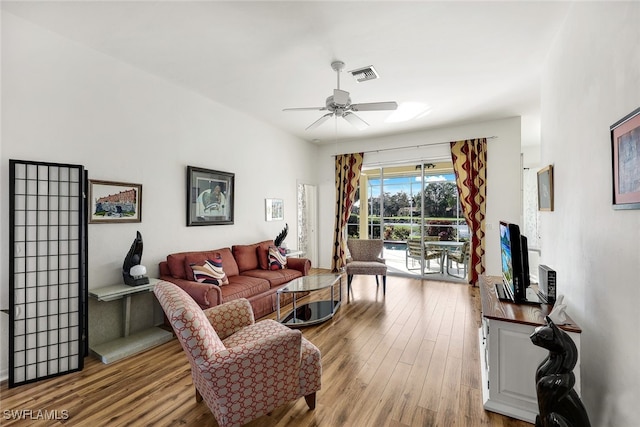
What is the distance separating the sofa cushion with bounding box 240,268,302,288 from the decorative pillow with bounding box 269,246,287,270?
11 cm

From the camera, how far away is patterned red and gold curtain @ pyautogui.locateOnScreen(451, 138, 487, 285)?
16.6 feet

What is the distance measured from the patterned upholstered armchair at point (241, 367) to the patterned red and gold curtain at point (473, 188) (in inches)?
168

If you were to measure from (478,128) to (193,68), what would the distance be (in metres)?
4.75

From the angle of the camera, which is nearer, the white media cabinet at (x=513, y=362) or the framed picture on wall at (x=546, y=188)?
the white media cabinet at (x=513, y=362)

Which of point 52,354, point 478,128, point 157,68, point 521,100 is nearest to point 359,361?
point 52,354

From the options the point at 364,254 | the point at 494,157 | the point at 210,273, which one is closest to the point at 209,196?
the point at 210,273

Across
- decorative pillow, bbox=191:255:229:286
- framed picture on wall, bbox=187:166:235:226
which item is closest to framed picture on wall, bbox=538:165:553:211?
decorative pillow, bbox=191:255:229:286

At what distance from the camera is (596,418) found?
1.66 m

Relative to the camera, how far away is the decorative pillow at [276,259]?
4.36 metres

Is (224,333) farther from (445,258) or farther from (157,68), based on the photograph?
(445,258)

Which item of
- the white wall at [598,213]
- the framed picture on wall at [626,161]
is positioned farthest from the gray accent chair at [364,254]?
the framed picture on wall at [626,161]

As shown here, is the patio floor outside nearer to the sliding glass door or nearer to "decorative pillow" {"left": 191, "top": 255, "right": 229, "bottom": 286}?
the sliding glass door

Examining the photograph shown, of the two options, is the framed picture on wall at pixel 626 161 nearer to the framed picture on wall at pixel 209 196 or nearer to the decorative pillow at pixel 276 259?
the decorative pillow at pixel 276 259

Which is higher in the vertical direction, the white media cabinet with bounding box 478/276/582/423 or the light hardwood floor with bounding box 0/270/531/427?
the white media cabinet with bounding box 478/276/582/423
